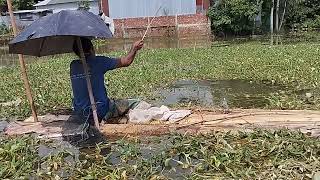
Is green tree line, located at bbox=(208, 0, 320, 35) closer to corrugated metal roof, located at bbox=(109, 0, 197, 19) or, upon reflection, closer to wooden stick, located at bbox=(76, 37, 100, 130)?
corrugated metal roof, located at bbox=(109, 0, 197, 19)

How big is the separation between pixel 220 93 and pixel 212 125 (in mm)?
4599

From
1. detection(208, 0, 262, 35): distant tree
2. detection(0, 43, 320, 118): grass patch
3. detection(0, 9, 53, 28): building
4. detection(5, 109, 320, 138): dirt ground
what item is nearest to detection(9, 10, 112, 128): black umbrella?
detection(5, 109, 320, 138): dirt ground

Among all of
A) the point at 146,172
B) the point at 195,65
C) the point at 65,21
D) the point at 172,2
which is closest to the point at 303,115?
the point at 146,172

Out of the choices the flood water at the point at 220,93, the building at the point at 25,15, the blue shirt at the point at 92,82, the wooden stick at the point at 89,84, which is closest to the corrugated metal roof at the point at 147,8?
the building at the point at 25,15

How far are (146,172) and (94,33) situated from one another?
1861 mm

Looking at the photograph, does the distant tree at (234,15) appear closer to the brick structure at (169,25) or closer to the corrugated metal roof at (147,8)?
the brick structure at (169,25)

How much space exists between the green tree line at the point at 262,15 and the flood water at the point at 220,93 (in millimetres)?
24520

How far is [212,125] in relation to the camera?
6.29m

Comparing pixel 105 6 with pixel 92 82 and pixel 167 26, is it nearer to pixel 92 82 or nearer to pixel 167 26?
pixel 167 26

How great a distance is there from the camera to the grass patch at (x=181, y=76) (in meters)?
9.35

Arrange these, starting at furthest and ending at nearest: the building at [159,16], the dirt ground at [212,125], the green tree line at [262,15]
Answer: the building at [159,16]
the green tree line at [262,15]
the dirt ground at [212,125]

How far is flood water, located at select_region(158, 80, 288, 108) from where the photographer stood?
968cm

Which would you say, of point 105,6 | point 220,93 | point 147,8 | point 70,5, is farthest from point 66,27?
point 70,5

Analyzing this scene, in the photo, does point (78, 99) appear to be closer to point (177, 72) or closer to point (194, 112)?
point (194, 112)
